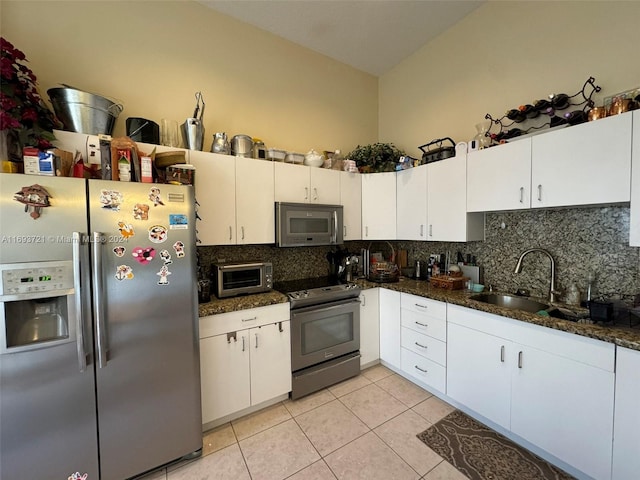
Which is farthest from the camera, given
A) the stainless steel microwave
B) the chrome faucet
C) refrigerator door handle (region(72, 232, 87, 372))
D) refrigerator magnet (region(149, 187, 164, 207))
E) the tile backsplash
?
the stainless steel microwave

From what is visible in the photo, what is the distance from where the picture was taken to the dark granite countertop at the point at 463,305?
135 cm

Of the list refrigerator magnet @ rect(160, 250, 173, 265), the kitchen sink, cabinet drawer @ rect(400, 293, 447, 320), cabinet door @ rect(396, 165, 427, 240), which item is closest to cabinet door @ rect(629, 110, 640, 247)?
the kitchen sink

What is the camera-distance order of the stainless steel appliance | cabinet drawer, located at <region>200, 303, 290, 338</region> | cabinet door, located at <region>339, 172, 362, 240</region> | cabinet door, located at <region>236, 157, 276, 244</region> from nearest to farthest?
cabinet drawer, located at <region>200, 303, 290, 338</region>
the stainless steel appliance
cabinet door, located at <region>236, 157, 276, 244</region>
cabinet door, located at <region>339, 172, 362, 240</region>

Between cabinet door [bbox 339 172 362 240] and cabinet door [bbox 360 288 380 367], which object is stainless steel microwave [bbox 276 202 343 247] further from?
cabinet door [bbox 360 288 380 367]

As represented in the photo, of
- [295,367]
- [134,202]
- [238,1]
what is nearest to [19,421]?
[134,202]

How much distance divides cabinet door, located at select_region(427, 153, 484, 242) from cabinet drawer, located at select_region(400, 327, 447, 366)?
93cm

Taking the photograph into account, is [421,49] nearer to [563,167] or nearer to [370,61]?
[370,61]

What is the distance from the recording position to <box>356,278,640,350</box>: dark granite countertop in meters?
1.33

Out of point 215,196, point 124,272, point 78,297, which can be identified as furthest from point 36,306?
point 215,196

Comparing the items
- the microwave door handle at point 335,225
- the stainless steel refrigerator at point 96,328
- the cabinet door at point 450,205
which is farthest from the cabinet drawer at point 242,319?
the cabinet door at point 450,205

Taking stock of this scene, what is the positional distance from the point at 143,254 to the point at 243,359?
42.9 inches

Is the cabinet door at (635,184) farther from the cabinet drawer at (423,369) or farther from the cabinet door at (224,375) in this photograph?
the cabinet door at (224,375)

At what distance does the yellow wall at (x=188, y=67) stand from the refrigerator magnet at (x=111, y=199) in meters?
1.01

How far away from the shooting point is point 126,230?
1425 mm
